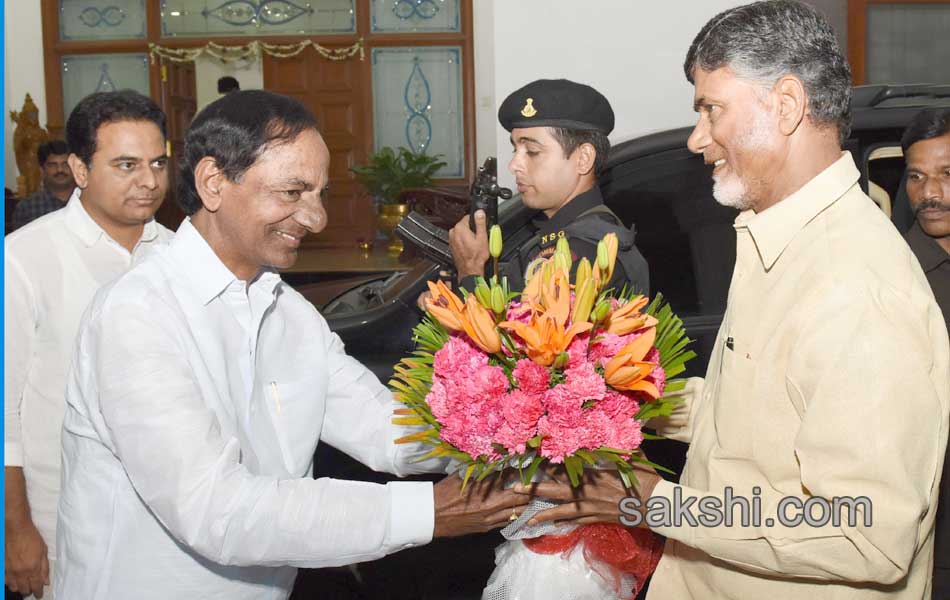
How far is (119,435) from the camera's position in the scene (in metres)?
1.65

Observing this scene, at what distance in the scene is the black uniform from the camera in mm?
2701

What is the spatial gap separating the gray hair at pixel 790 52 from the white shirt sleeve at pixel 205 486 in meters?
0.90

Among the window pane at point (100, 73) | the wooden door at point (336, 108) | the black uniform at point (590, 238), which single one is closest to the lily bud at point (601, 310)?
the black uniform at point (590, 238)

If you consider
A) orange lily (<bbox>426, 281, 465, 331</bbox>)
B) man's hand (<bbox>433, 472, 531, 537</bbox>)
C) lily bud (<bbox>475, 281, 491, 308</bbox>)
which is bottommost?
man's hand (<bbox>433, 472, 531, 537</bbox>)

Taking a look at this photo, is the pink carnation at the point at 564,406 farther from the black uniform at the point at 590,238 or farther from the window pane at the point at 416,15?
the window pane at the point at 416,15

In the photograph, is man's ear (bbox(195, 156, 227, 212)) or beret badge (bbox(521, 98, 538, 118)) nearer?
man's ear (bbox(195, 156, 227, 212))

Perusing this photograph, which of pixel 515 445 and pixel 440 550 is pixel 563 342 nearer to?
pixel 515 445

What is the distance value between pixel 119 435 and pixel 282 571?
0.49 meters

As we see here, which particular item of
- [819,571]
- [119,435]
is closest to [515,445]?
[819,571]

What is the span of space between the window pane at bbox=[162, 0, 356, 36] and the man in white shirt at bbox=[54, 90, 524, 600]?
11256 mm

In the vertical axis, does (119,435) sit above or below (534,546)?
above

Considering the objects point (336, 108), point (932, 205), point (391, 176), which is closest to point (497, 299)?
point (932, 205)

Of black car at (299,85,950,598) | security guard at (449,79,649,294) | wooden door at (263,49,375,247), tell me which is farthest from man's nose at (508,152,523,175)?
wooden door at (263,49,375,247)

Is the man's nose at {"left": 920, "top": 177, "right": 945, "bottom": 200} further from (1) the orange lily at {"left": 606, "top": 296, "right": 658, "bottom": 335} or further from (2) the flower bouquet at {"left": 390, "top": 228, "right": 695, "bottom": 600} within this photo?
(1) the orange lily at {"left": 606, "top": 296, "right": 658, "bottom": 335}
